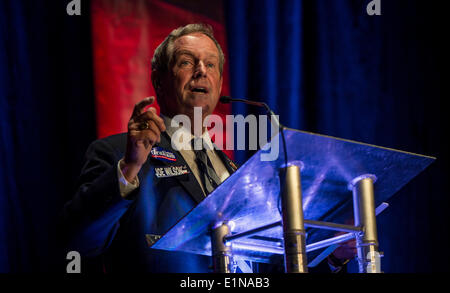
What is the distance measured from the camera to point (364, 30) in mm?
3451

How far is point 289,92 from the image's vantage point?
3.46 meters

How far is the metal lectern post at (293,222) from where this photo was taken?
130cm

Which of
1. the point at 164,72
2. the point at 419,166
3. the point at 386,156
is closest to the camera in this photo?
the point at 386,156

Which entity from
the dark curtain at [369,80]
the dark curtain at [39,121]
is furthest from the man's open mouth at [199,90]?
the dark curtain at [369,80]

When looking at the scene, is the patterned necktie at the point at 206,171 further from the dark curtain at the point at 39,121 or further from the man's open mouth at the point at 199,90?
the dark curtain at the point at 39,121

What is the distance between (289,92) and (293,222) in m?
2.21

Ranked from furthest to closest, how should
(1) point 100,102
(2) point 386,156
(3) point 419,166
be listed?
(1) point 100,102 → (3) point 419,166 → (2) point 386,156

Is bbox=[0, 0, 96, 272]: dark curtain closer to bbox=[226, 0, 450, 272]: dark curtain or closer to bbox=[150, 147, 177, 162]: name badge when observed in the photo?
bbox=[150, 147, 177, 162]: name badge

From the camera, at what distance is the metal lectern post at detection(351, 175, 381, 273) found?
1423mm

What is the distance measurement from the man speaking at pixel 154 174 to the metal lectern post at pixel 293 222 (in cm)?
40

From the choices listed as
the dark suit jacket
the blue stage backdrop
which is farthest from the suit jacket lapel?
the blue stage backdrop
